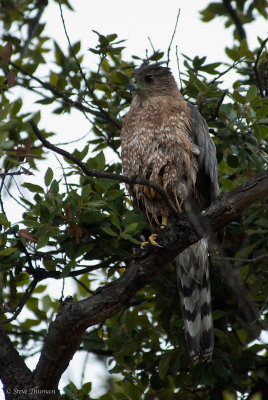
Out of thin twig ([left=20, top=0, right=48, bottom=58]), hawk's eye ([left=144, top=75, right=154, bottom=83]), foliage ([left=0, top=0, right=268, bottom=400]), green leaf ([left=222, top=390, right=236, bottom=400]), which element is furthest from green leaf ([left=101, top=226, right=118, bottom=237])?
thin twig ([left=20, top=0, right=48, bottom=58])

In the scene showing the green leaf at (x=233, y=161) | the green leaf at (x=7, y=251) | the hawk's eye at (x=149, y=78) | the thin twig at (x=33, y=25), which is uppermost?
the thin twig at (x=33, y=25)

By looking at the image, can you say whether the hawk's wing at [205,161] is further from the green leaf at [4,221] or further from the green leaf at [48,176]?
the green leaf at [4,221]

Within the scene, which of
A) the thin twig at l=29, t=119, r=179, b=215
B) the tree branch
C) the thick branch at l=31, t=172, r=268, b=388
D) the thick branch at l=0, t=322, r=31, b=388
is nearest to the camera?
the thin twig at l=29, t=119, r=179, b=215

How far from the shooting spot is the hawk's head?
4680 millimetres

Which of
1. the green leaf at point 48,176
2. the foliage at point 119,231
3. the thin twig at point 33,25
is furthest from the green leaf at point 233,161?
the thin twig at point 33,25

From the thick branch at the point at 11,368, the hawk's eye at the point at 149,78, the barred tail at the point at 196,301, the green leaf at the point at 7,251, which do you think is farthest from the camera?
the hawk's eye at the point at 149,78

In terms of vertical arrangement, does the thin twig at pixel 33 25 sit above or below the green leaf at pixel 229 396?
above

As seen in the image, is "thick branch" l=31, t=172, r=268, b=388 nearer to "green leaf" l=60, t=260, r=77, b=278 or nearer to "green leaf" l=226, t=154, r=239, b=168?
"green leaf" l=60, t=260, r=77, b=278

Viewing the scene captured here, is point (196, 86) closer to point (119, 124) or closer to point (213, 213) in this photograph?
point (119, 124)

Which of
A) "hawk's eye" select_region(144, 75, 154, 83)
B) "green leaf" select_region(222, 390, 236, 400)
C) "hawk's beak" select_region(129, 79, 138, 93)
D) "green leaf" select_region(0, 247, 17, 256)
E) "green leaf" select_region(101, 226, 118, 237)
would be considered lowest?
"green leaf" select_region(222, 390, 236, 400)

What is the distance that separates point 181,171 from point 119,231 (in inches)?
27.5

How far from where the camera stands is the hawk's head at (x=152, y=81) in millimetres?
4680

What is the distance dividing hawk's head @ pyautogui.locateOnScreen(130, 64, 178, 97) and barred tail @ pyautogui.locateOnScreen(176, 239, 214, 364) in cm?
135

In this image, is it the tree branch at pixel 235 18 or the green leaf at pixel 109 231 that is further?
the tree branch at pixel 235 18
